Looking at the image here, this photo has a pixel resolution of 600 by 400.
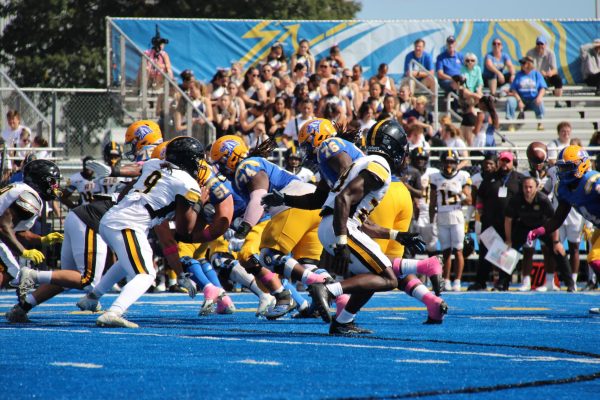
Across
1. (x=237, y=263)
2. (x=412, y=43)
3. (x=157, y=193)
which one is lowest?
(x=237, y=263)

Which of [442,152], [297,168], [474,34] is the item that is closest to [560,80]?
[474,34]

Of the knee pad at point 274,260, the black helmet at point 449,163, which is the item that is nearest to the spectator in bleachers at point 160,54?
the black helmet at point 449,163

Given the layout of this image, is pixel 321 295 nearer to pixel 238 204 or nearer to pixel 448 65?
pixel 238 204

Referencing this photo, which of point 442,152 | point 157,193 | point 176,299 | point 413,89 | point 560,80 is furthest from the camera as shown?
point 560,80

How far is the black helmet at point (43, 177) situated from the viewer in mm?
9742

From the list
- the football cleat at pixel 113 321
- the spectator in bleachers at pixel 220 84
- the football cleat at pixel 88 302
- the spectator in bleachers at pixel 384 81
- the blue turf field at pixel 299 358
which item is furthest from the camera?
the spectator in bleachers at pixel 384 81

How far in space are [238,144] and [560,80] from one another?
Result: 40.8 feet

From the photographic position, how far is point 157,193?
8820 mm

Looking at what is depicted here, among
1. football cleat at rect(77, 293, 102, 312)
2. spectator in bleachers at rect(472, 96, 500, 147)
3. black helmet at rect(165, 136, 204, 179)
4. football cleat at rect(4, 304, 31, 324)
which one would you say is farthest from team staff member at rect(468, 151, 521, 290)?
football cleat at rect(4, 304, 31, 324)

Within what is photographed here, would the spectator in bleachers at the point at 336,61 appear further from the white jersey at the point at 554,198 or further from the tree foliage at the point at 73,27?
the tree foliage at the point at 73,27

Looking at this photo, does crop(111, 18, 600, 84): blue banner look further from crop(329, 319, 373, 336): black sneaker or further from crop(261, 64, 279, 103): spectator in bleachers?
crop(329, 319, 373, 336): black sneaker

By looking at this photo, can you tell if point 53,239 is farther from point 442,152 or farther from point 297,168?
point 442,152

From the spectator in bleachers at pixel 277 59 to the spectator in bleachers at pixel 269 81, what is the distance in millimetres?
435

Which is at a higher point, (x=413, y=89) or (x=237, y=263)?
(x=413, y=89)
